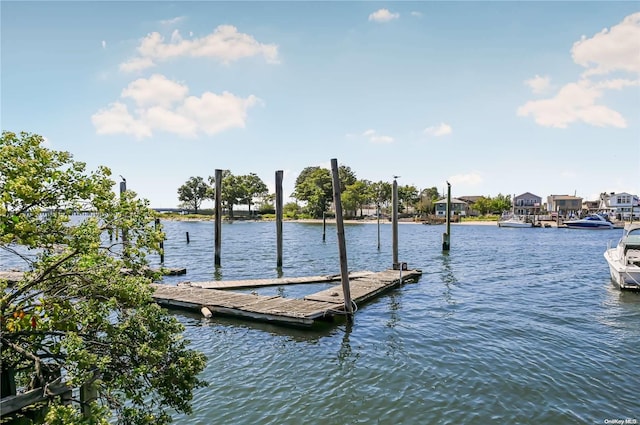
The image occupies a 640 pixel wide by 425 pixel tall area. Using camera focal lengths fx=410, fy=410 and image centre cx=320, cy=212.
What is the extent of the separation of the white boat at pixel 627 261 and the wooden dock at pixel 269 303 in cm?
1097

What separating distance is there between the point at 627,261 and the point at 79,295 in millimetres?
22905

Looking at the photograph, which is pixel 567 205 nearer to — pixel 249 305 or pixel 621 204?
pixel 621 204

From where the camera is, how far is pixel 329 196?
11006 centimetres

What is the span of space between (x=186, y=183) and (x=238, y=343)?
452ft

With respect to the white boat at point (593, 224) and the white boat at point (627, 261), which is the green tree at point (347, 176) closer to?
the white boat at point (593, 224)

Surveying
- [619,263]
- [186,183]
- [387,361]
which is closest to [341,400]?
[387,361]

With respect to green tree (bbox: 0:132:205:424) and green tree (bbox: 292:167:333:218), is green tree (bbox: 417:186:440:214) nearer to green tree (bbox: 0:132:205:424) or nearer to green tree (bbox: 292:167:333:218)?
green tree (bbox: 292:167:333:218)

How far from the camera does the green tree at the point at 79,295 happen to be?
12.6 ft

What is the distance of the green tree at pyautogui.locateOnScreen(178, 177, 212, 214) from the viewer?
141625 mm

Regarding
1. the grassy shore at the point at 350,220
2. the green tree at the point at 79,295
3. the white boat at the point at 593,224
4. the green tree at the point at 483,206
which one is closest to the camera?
the green tree at the point at 79,295

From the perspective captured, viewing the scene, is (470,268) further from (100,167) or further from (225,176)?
(225,176)

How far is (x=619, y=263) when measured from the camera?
20.0 metres

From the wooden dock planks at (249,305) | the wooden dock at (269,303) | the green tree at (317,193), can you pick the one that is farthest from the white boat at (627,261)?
the green tree at (317,193)

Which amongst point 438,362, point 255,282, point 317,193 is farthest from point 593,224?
point 438,362
